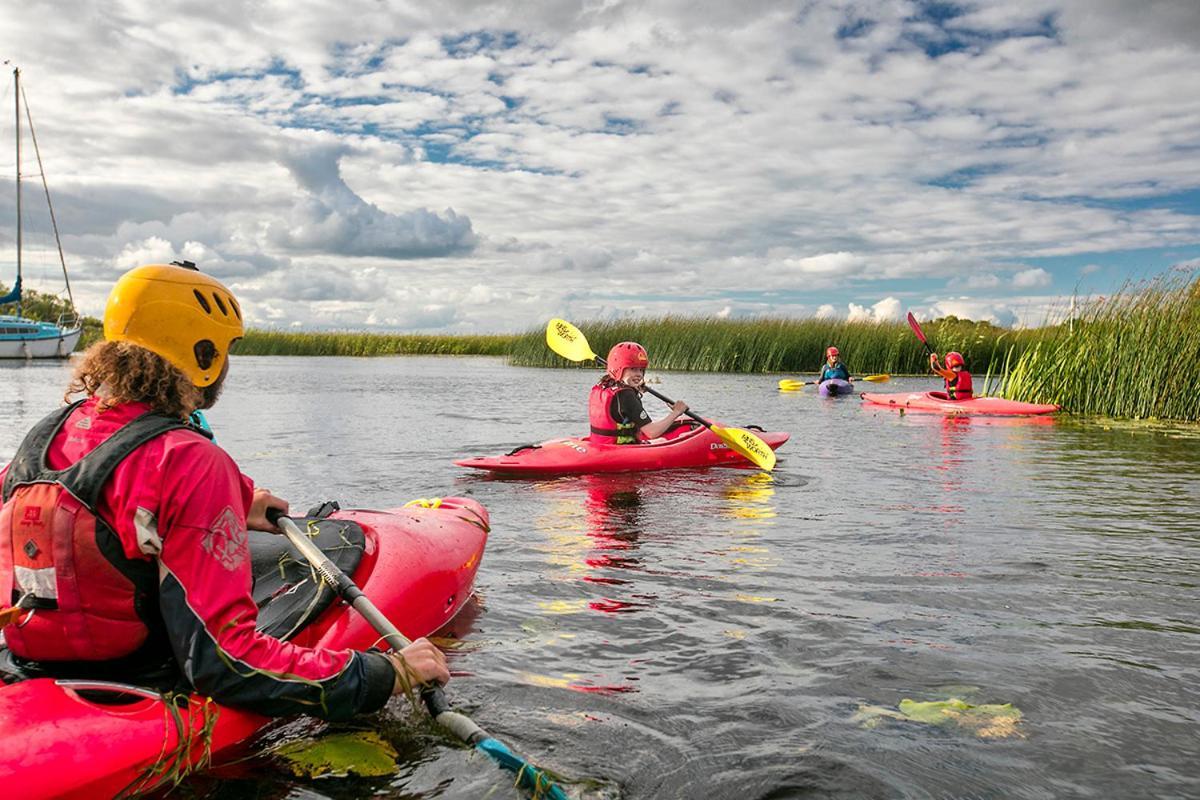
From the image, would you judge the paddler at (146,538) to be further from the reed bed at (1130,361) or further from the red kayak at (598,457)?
the reed bed at (1130,361)

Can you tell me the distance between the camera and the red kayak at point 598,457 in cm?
870

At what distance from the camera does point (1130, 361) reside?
1363 centimetres

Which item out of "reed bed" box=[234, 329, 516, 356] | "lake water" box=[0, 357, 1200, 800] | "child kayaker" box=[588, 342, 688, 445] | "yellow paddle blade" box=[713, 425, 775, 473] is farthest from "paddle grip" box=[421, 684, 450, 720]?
"reed bed" box=[234, 329, 516, 356]

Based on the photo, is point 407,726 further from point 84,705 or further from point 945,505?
point 945,505

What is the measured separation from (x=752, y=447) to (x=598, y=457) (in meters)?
1.51

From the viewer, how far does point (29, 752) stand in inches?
88.2

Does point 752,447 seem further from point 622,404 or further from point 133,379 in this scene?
point 133,379

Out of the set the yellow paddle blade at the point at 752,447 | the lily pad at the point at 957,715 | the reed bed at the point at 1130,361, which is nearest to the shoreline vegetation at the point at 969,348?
the reed bed at the point at 1130,361

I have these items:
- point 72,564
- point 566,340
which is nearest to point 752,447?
point 566,340

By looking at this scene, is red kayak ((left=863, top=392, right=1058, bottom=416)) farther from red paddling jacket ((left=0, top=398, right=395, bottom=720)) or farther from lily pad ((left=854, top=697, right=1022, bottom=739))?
red paddling jacket ((left=0, top=398, right=395, bottom=720))

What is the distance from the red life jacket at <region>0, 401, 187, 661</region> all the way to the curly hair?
7cm

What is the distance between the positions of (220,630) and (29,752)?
0.48 metres

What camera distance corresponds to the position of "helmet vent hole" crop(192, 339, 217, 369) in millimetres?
2582

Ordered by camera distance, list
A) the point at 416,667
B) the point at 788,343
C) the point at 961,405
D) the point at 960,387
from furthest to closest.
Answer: the point at 788,343 < the point at 960,387 < the point at 961,405 < the point at 416,667
